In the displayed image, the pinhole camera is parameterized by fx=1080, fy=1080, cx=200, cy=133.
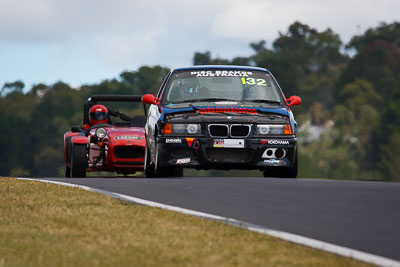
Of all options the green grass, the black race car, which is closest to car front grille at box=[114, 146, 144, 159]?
the black race car

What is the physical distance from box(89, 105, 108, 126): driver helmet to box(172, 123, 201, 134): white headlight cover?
633cm

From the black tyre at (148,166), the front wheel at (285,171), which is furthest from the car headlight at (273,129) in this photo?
the black tyre at (148,166)

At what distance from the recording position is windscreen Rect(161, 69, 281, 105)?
51.4 ft

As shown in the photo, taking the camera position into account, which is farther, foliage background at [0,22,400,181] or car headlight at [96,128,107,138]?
foliage background at [0,22,400,181]

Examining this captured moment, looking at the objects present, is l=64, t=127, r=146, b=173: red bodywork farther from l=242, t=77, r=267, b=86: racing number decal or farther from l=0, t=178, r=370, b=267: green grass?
l=0, t=178, r=370, b=267: green grass

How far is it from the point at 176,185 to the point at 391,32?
385 feet

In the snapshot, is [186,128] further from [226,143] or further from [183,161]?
[226,143]

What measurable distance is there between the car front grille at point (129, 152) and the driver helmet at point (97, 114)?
1440 millimetres

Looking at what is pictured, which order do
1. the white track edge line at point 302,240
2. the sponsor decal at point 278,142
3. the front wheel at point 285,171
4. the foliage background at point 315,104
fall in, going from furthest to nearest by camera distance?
the foliage background at point 315,104, the front wheel at point 285,171, the sponsor decal at point 278,142, the white track edge line at point 302,240

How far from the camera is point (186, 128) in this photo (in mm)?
14805

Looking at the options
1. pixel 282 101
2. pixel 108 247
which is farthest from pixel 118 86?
pixel 108 247

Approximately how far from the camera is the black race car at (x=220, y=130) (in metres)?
14.7

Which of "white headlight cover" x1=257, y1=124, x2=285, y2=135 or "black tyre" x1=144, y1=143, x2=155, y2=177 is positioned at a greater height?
"white headlight cover" x1=257, y1=124, x2=285, y2=135

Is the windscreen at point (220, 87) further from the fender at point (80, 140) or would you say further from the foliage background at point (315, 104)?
the foliage background at point (315, 104)
